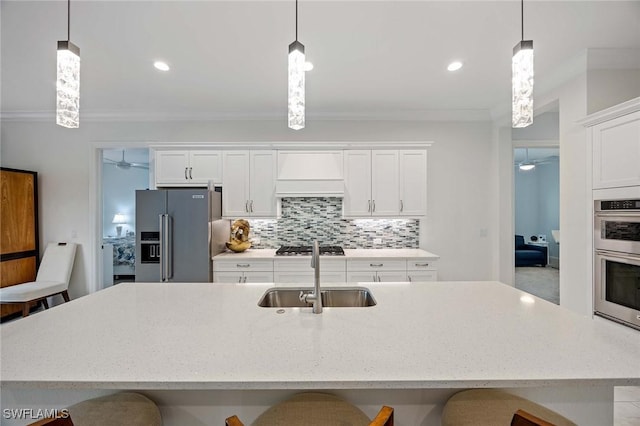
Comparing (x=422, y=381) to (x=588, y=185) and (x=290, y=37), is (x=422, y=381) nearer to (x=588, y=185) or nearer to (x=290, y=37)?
(x=290, y=37)

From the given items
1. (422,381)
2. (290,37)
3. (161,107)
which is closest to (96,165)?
(161,107)

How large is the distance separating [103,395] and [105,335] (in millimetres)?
224

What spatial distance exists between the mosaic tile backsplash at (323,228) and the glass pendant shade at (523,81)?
9.22ft

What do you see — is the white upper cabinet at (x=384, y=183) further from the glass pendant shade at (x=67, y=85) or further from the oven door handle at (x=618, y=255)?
the glass pendant shade at (x=67, y=85)

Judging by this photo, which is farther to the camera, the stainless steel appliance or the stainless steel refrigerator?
the stainless steel refrigerator

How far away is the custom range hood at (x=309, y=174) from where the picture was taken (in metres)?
3.67

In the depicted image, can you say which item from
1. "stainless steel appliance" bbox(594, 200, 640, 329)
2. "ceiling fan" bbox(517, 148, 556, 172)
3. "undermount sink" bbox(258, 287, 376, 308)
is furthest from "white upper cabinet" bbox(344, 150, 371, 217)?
"ceiling fan" bbox(517, 148, 556, 172)

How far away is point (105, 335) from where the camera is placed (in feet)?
3.83

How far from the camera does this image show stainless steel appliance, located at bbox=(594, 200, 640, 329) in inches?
78.9

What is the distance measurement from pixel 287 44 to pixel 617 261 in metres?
Result: 3.00

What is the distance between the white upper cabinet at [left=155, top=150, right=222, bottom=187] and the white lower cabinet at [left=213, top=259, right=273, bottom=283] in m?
1.07

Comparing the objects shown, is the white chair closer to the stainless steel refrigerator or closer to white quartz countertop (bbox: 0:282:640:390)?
the stainless steel refrigerator

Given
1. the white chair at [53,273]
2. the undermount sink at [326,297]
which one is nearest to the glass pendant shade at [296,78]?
the undermount sink at [326,297]

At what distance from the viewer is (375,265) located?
3426 millimetres
